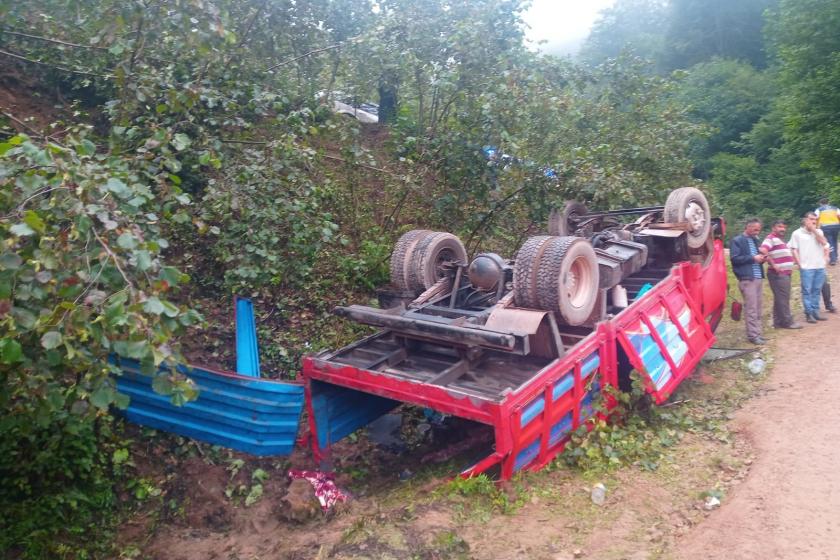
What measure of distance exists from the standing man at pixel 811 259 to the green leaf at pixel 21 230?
333 inches

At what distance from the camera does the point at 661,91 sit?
1030cm

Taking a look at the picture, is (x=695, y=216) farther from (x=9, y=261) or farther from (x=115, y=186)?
(x=9, y=261)

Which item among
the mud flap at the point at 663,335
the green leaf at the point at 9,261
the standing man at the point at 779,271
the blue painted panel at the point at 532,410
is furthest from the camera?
the standing man at the point at 779,271

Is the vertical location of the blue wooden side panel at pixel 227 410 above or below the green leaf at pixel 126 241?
below

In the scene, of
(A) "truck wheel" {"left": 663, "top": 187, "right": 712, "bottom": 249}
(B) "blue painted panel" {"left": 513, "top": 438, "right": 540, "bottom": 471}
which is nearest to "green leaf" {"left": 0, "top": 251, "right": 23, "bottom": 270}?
(B) "blue painted panel" {"left": 513, "top": 438, "right": 540, "bottom": 471}

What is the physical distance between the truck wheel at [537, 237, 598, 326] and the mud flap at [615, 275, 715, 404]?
13.8 inches

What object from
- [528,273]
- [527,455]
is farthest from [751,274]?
[527,455]

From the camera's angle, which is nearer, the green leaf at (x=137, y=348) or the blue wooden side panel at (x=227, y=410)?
the green leaf at (x=137, y=348)

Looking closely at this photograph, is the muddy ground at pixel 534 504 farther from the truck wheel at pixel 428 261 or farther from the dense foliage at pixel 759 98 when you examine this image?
the dense foliage at pixel 759 98

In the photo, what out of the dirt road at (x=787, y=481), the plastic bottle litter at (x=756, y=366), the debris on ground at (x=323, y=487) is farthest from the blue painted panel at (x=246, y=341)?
the plastic bottle litter at (x=756, y=366)

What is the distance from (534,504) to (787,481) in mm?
1759

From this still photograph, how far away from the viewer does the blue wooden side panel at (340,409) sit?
505cm

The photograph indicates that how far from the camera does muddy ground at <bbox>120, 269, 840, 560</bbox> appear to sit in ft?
12.7

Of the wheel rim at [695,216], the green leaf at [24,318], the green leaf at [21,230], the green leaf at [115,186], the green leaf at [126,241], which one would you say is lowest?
the wheel rim at [695,216]
